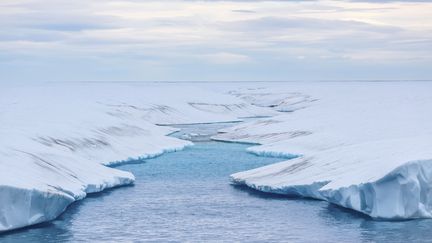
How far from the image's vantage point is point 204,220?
2594 cm

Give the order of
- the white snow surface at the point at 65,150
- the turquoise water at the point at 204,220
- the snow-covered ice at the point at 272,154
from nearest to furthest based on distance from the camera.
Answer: the turquoise water at the point at 204,220, the white snow surface at the point at 65,150, the snow-covered ice at the point at 272,154

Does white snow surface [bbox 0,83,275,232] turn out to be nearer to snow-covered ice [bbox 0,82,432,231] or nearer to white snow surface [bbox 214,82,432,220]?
snow-covered ice [bbox 0,82,432,231]

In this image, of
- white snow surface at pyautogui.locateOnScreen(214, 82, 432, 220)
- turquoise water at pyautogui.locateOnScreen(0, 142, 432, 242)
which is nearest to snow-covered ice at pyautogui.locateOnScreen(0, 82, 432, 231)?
white snow surface at pyautogui.locateOnScreen(214, 82, 432, 220)

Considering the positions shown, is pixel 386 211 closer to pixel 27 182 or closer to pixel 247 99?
pixel 27 182

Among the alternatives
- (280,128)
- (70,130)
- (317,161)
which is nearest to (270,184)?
(317,161)

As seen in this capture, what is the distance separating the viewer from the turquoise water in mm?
23406

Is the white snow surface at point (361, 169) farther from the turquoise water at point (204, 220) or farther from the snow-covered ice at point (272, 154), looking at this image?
the turquoise water at point (204, 220)

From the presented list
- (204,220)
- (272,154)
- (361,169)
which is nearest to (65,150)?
(272,154)

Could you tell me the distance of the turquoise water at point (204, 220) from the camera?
76.8 feet

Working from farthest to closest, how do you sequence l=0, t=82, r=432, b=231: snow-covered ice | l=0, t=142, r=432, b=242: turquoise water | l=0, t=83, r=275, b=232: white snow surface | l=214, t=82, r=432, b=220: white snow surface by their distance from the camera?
l=214, t=82, r=432, b=220: white snow surface < l=0, t=82, r=432, b=231: snow-covered ice < l=0, t=83, r=275, b=232: white snow surface < l=0, t=142, r=432, b=242: turquoise water

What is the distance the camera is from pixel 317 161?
106 ft

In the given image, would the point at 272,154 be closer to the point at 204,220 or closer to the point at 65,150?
the point at 65,150

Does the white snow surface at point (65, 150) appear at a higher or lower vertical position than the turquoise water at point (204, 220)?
higher

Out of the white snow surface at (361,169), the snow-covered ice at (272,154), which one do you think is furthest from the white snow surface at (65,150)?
the white snow surface at (361,169)
